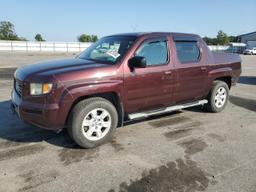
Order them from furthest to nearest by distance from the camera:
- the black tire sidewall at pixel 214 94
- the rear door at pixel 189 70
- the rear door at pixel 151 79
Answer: the black tire sidewall at pixel 214 94 → the rear door at pixel 189 70 → the rear door at pixel 151 79

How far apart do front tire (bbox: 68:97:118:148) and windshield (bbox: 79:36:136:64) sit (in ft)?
2.69

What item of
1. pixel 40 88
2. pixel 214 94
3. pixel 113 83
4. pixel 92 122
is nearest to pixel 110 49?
pixel 113 83

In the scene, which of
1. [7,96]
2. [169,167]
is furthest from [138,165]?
[7,96]

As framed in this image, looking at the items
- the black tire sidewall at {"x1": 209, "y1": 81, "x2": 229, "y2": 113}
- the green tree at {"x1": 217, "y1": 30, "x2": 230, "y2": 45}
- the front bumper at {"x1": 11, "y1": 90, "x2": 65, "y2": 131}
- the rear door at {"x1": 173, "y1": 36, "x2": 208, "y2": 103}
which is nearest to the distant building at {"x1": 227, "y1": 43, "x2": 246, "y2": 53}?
the green tree at {"x1": 217, "y1": 30, "x2": 230, "y2": 45}

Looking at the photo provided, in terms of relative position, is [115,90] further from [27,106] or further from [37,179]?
[37,179]

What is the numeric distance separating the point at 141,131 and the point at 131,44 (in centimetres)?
160

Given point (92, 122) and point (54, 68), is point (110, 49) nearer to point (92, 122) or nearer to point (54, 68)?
point (54, 68)

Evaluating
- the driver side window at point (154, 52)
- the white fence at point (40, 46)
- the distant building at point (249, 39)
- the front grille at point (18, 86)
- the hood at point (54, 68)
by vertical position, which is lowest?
the front grille at point (18, 86)

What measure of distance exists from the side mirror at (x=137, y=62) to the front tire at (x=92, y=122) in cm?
75

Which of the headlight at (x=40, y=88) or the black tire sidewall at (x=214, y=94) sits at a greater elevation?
the headlight at (x=40, y=88)

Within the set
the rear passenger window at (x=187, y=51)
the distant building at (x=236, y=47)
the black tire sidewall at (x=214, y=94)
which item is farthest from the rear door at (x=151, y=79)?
the distant building at (x=236, y=47)

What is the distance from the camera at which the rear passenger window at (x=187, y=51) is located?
569 centimetres

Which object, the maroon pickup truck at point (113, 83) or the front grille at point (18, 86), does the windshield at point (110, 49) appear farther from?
the front grille at point (18, 86)

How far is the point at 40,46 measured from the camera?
4569cm
